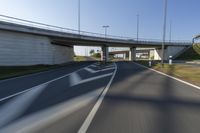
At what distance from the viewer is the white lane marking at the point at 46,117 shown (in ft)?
15.2

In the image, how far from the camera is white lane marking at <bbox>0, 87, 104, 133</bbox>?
4.64 metres

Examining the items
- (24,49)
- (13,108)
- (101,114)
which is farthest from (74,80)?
(24,49)

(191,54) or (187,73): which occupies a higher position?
(191,54)

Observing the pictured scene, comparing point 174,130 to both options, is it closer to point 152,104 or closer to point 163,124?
point 163,124

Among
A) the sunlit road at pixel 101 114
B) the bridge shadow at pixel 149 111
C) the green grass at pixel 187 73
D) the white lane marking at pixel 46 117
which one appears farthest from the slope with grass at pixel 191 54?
the white lane marking at pixel 46 117

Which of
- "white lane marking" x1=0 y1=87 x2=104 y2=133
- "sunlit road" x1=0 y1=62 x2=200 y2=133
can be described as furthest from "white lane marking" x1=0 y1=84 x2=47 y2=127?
"white lane marking" x1=0 y1=87 x2=104 y2=133

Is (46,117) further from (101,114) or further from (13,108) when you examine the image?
(13,108)

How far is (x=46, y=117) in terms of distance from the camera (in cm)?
550

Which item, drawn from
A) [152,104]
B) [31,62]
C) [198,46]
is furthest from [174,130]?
[198,46]

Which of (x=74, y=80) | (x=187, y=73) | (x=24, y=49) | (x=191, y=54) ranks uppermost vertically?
(x=24, y=49)

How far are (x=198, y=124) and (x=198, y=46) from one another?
273 feet

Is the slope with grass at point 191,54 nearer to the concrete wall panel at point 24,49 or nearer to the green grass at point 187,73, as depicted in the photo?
the concrete wall panel at point 24,49

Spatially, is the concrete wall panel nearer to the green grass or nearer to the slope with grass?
the green grass

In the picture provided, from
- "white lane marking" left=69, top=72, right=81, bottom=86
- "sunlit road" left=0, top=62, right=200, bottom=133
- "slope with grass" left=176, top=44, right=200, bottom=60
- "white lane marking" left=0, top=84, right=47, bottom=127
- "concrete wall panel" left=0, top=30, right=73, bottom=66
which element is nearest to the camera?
"sunlit road" left=0, top=62, right=200, bottom=133
